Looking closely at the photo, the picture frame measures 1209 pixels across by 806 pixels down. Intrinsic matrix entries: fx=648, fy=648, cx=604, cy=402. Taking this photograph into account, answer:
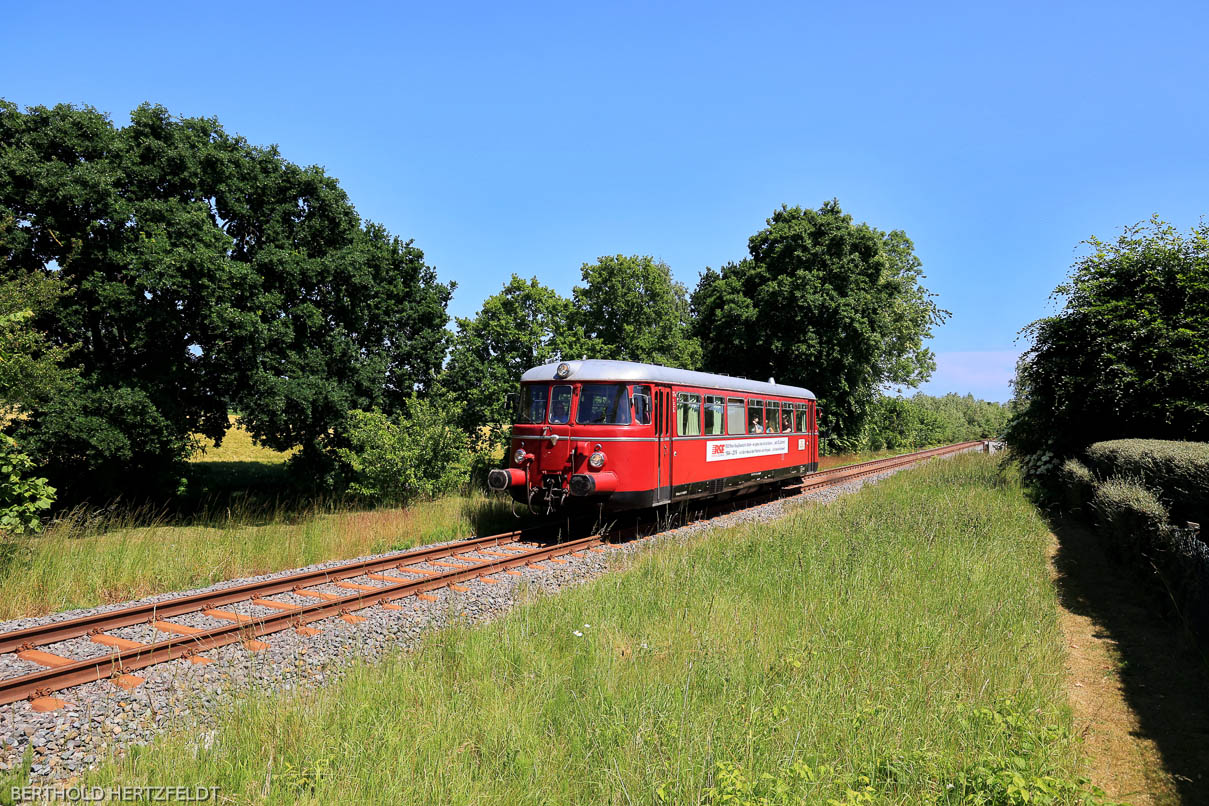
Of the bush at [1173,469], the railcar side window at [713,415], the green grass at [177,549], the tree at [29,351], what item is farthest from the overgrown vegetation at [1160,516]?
the tree at [29,351]

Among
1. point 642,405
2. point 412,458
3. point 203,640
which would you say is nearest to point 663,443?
point 642,405

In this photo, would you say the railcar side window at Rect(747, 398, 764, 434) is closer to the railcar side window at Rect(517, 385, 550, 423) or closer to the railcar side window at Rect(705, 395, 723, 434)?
the railcar side window at Rect(705, 395, 723, 434)

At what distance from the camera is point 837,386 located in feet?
107

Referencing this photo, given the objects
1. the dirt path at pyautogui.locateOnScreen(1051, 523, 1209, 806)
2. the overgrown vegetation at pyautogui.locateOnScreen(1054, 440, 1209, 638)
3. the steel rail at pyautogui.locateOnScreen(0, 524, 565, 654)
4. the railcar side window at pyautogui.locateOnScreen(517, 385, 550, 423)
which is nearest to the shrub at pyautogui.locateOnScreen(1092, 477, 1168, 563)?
the overgrown vegetation at pyautogui.locateOnScreen(1054, 440, 1209, 638)

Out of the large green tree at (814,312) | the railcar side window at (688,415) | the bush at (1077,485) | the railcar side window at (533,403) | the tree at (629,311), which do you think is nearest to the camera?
the railcar side window at (533,403)

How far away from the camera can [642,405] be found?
11672mm

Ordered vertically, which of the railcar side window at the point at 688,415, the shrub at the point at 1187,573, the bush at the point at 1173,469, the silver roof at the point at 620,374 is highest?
the silver roof at the point at 620,374

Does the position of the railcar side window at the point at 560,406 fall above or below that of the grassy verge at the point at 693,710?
above

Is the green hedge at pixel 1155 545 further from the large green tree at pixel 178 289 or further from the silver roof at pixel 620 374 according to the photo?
the large green tree at pixel 178 289

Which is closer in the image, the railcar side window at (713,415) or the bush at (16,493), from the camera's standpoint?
the bush at (16,493)

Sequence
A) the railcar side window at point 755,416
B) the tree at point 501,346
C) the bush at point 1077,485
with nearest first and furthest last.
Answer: the bush at point 1077,485, the railcar side window at point 755,416, the tree at point 501,346

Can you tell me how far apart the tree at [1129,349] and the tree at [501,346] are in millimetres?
15026

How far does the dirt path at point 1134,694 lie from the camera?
465 centimetres

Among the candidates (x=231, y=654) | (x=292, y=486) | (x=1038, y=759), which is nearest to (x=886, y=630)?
(x=1038, y=759)
